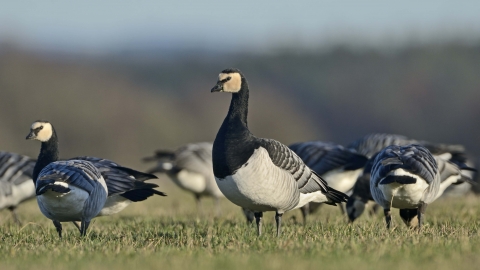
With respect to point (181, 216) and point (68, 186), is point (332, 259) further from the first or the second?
point (181, 216)

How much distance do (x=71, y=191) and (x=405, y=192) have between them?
375 cm

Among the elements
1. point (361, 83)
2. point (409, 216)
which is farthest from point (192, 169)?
point (361, 83)

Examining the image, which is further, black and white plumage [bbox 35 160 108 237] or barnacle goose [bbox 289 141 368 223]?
barnacle goose [bbox 289 141 368 223]

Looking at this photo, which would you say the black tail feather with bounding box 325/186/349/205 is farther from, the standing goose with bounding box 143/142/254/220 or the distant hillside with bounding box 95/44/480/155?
→ the distant hillside with bounding box 95/44/480/155

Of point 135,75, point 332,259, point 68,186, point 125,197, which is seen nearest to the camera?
point 332,259

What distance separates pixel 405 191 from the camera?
8047 mm

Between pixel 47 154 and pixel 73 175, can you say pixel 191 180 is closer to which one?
pixel 47 154

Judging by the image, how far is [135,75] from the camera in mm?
80812

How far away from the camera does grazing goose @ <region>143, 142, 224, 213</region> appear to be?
1355 centimetres

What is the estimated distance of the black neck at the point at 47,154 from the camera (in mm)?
9177

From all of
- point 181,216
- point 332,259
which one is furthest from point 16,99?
point 332,259

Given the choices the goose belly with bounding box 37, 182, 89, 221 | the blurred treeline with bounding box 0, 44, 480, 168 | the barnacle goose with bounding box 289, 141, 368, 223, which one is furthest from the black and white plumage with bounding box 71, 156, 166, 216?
the blurred treeline with bounding box 0, 44, 480, 168

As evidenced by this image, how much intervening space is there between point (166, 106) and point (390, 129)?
23815mm

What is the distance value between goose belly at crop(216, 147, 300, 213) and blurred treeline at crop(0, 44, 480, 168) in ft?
41.4
